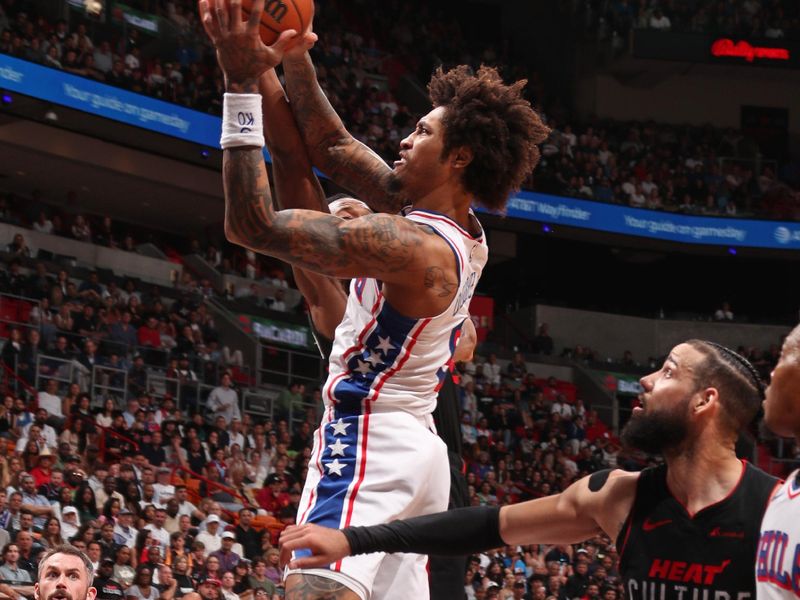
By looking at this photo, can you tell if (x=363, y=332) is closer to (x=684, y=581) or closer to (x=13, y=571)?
(x=684, y=581)

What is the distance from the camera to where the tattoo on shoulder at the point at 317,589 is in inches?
131

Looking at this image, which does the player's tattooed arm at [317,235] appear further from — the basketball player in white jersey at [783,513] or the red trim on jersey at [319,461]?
the basketball player in white jersey at [783,513]

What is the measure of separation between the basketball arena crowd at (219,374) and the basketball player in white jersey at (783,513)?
3.11 metres

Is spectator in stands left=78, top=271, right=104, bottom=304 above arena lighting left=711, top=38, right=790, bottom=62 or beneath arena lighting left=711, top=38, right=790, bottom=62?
beneath

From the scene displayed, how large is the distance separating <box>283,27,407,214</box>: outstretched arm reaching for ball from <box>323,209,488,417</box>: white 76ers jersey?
400mm

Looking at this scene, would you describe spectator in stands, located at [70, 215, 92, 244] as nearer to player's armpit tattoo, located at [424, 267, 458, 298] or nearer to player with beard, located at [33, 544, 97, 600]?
player with beard, located at [33, 544, 97, 600]

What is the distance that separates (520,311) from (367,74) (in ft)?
18.6

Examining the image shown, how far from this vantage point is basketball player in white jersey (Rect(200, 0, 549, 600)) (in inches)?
132

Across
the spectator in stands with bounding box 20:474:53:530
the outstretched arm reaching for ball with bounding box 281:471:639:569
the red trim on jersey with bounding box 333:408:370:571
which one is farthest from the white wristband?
the spectator in stands with bounding box 20:474:53:530

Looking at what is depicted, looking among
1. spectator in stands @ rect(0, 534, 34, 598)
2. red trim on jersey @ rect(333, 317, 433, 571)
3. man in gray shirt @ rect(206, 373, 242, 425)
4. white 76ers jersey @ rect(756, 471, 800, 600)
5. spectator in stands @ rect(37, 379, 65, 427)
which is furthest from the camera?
man in gray shirt @ rect(206, 373, 242, 425)

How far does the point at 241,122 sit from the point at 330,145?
0.83 m

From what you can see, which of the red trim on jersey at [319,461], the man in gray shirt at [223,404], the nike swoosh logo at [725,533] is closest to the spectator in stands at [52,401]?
the man in gray shirt at [223,404]

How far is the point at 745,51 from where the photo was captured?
26547mm

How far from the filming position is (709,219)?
82.5 feet
